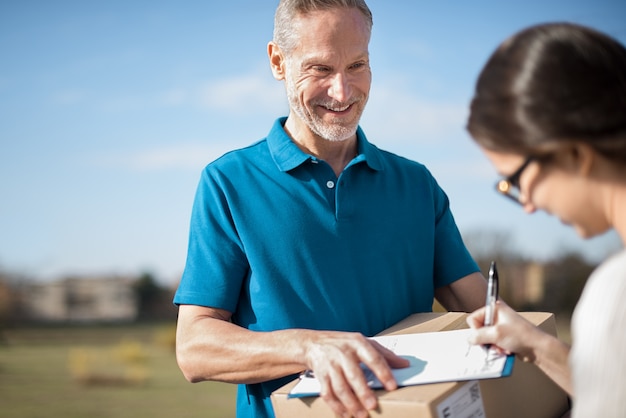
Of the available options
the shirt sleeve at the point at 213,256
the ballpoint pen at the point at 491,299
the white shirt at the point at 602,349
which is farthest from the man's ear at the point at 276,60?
the white shirt at the point at 602,349

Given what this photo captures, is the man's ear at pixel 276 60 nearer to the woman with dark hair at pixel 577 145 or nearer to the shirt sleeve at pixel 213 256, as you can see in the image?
the shirt sleeve at pixel 213 256

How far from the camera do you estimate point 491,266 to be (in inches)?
57.5

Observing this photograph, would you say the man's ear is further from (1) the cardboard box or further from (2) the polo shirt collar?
(1) the cardboard box

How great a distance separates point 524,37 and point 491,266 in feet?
1.77

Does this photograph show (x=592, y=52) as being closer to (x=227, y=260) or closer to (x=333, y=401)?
(x=333, y=401)

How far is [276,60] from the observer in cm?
209

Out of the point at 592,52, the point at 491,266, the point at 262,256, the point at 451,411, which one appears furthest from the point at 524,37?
the point at 262,256

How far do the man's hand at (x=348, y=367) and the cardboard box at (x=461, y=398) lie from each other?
3 centimetres

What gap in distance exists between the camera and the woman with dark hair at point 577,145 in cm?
96

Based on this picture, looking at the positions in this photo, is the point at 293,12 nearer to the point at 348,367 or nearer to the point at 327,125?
the point at 327,125

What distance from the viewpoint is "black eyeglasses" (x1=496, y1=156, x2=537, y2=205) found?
112cm

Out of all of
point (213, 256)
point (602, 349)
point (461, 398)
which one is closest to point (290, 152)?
point (213, 256)

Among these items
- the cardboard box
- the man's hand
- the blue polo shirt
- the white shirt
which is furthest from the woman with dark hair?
the blue polo shirt

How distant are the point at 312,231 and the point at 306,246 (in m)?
0.05
